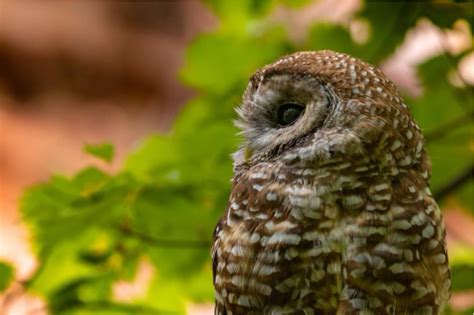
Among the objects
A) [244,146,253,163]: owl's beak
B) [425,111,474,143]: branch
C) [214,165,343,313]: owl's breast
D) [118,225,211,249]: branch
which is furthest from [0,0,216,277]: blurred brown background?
[214,165,343,313]: owl's breast

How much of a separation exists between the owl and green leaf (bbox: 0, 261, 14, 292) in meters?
0.54

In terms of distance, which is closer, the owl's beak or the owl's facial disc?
the owl's facial disc

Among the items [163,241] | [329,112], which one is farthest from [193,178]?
[329,112]

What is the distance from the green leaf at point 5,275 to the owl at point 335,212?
0.54m

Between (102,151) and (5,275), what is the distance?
1.16 ft

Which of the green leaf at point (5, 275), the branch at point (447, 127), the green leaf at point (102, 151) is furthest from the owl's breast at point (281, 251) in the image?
the branch at point (447, 127)

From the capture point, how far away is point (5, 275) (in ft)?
6.54

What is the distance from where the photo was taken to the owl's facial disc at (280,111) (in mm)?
1650

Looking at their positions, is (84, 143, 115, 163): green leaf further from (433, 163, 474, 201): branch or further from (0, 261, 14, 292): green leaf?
(433, 163, 474, 201): branch

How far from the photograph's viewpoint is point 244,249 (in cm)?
163

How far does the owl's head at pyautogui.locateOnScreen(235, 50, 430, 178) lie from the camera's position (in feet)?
5.29

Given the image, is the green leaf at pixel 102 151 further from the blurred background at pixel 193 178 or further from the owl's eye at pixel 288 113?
the owl's eye at pixel 288 113

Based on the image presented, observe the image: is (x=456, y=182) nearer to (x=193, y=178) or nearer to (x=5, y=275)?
(x=193, y=178)

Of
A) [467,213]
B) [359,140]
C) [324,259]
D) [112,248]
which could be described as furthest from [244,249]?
[467,213]
